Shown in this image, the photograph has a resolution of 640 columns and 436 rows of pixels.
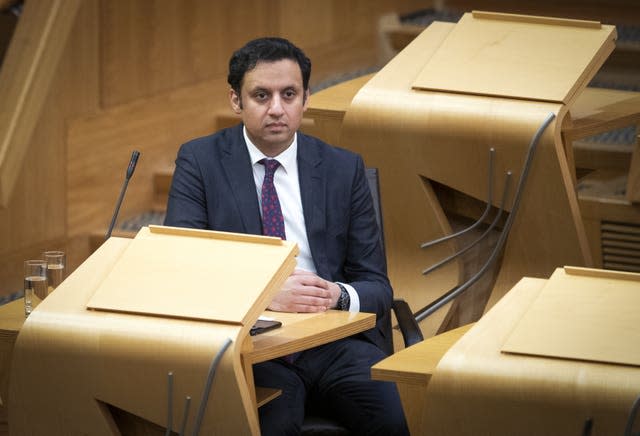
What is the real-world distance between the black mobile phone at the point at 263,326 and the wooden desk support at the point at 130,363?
29mm

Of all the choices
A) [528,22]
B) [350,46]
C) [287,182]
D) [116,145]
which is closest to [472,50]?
[528,22]

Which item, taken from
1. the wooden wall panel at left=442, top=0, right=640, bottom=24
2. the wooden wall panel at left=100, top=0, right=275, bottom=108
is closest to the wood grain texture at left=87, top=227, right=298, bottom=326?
the wooden wall panel at left=100, top=0, right=275, bottom=108

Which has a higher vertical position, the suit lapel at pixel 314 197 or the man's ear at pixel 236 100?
the man's ear at pixel 236 100

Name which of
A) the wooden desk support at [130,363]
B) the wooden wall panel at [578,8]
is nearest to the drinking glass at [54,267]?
the wooden desk support at [130,363]

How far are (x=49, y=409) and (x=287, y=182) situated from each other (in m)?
0.92

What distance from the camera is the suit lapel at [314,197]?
314 centimetres

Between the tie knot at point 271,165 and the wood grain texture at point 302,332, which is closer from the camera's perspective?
the wood grain texture at point 302,332

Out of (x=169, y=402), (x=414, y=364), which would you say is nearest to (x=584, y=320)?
(x=414, y=364)

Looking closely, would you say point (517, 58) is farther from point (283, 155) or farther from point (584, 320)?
point (584, 320)

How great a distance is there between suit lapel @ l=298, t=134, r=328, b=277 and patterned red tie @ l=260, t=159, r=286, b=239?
6cm

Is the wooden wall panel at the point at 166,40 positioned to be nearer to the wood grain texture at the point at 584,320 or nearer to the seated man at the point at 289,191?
the seated man at the point at 289,191

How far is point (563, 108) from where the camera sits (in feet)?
11.6

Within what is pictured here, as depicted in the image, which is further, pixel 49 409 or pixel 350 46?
pixel 350 46

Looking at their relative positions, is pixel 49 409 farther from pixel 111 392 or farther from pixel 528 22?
pixel 528 22
